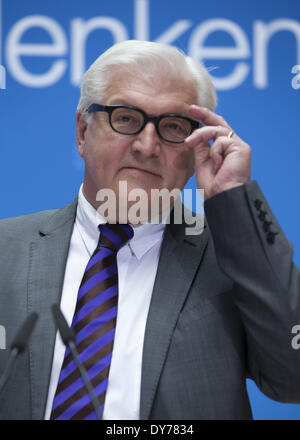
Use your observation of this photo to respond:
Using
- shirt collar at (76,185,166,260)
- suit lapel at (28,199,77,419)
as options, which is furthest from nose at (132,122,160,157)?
suit lapel at (28,199,77,419)

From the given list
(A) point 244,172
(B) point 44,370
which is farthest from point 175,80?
(B) point 44,370

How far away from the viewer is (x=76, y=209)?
155cm

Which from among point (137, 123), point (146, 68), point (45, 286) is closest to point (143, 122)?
point (137, 123)

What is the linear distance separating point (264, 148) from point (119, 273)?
111 cm

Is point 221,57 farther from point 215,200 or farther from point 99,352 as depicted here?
point 99,352

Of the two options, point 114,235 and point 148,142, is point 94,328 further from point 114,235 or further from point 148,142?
point 148,142

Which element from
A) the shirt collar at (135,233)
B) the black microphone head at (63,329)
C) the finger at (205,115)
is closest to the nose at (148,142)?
the finger at (205,115)

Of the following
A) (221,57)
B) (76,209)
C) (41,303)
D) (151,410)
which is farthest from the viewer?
(221,57)

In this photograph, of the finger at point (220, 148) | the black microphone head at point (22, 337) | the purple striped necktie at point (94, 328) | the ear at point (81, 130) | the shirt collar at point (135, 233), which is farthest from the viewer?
the ear at point (81, 130)

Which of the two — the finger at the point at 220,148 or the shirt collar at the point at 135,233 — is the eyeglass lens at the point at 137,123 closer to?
the finger at the point at 220,148

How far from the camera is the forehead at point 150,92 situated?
4.44 feet

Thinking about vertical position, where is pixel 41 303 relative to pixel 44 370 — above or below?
above

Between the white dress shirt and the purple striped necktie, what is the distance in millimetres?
23

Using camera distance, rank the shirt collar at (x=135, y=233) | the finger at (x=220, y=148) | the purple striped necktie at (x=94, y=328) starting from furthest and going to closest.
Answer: the shirt collar at (x=135, y=233)
the finger at (x=220, y=148)
the purple striped necktie at (x=94, y=328)
